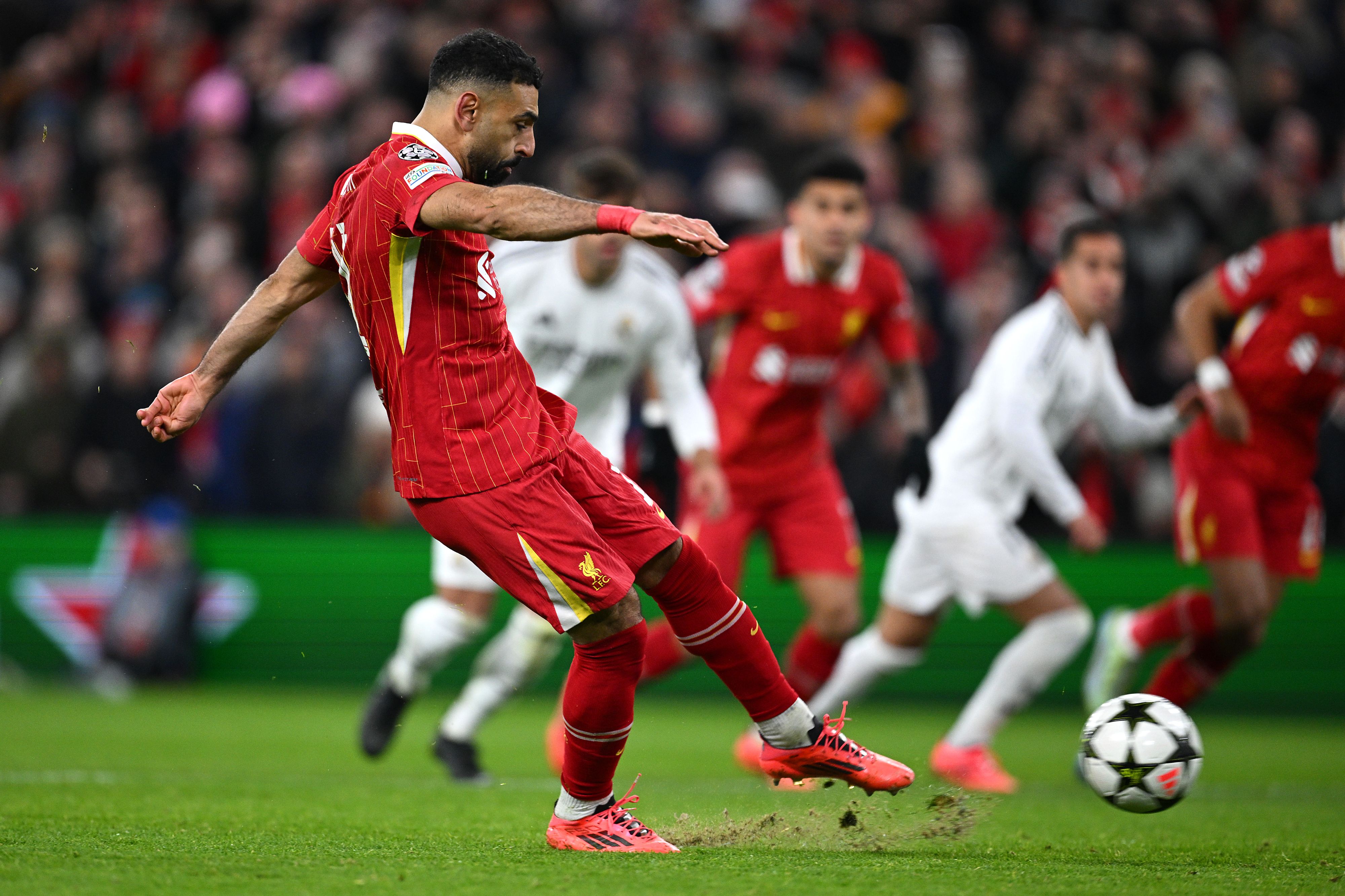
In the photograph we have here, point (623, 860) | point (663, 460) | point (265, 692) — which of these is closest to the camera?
point (623, 860)

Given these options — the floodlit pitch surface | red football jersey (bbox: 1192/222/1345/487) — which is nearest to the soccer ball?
the floodlit pitch surface

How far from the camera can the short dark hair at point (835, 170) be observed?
7.78 m

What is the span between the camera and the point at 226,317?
1303cm

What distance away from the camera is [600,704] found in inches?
186

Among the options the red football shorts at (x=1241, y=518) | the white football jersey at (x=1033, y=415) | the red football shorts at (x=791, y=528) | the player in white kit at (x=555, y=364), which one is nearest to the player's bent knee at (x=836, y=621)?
the red football shorts at (x=791, y=528)

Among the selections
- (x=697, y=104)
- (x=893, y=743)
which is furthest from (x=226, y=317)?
(x=893, y=743)

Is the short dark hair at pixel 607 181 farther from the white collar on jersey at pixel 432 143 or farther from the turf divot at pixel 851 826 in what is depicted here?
the turf divot at pixel 851 826

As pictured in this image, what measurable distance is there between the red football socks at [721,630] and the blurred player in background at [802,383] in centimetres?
285

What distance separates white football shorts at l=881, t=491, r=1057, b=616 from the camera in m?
7.42

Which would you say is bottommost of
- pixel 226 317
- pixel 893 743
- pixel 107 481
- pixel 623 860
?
pixel 623 860

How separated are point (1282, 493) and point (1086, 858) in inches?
138

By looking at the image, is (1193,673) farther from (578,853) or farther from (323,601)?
(323,601)

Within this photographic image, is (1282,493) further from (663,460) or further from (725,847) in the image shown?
(725,847)

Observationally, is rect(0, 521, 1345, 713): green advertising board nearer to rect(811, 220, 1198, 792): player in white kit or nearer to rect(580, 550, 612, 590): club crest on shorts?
rect(811, 220, 1198, 792): player in white kit
